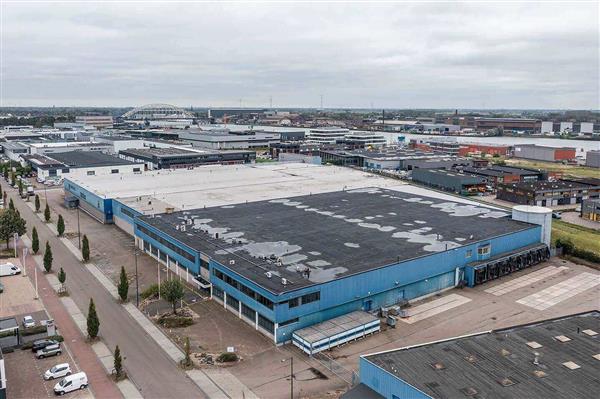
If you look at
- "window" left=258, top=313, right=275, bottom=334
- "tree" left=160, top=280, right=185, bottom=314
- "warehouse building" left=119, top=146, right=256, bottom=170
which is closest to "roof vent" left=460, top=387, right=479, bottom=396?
"window" left=258, top=313, right=275, bottom=334

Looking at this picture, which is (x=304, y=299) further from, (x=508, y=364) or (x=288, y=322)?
(x=508, y=364)

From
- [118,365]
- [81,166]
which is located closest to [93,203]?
[81,166]

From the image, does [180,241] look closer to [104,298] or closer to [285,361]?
[104,298]

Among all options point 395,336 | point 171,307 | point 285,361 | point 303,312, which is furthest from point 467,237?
point 171,307

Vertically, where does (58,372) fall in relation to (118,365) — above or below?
below

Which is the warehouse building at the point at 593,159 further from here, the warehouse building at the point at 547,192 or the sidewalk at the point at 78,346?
the sidewalk at the point at 78,346

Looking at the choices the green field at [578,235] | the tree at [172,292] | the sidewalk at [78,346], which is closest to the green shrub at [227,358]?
the sidewalk at [78,346]

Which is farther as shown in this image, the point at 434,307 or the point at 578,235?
the point at 578,235

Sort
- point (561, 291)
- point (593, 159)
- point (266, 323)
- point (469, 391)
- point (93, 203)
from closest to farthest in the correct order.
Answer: point (469, 391), point (266, 323), point (561, 291), point (93, 203), point (593, 159)
